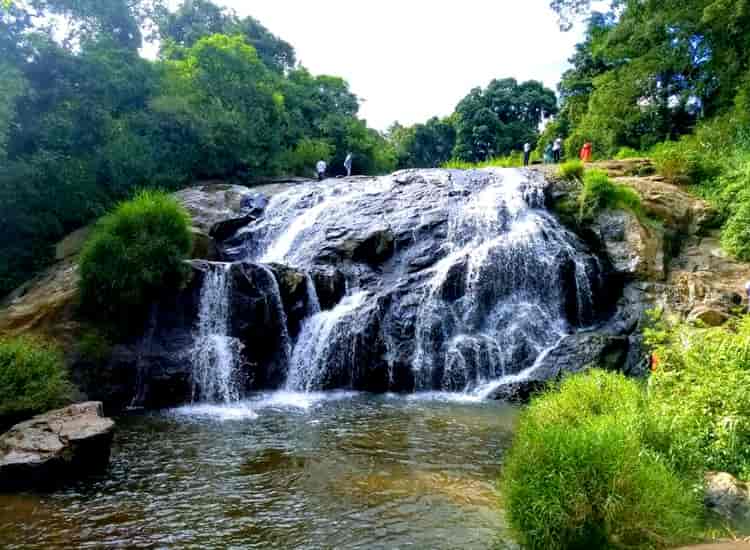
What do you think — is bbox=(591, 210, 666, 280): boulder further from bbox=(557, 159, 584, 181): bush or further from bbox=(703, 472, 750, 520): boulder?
bbox=(703, 472, 750, 520): boulder

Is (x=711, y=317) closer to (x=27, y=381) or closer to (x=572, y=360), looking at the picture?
(x=572, y=360)

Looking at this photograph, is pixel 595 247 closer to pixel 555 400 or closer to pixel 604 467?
pixel 555 400

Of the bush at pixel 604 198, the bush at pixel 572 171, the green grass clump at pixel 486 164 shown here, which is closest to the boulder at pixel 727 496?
the bush at pixel 604 198

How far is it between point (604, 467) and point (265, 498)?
386cm

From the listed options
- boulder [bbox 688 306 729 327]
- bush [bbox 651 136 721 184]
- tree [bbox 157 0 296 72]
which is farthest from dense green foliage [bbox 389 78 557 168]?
boulder [bbox 688 306 729 327]

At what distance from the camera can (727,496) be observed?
5.35 metres

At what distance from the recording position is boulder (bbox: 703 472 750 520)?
5.20m

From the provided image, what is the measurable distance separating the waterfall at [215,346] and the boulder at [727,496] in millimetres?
9114

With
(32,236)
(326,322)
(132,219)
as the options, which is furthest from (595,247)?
(32,236)

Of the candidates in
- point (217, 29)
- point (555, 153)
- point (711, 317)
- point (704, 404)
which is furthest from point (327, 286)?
point (217, 29)

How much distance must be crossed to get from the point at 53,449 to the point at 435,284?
378 inches

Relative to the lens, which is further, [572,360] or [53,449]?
[572,360]

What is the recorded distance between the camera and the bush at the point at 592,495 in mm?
4410

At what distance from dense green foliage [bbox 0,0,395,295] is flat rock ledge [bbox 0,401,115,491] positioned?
6.79 meters
